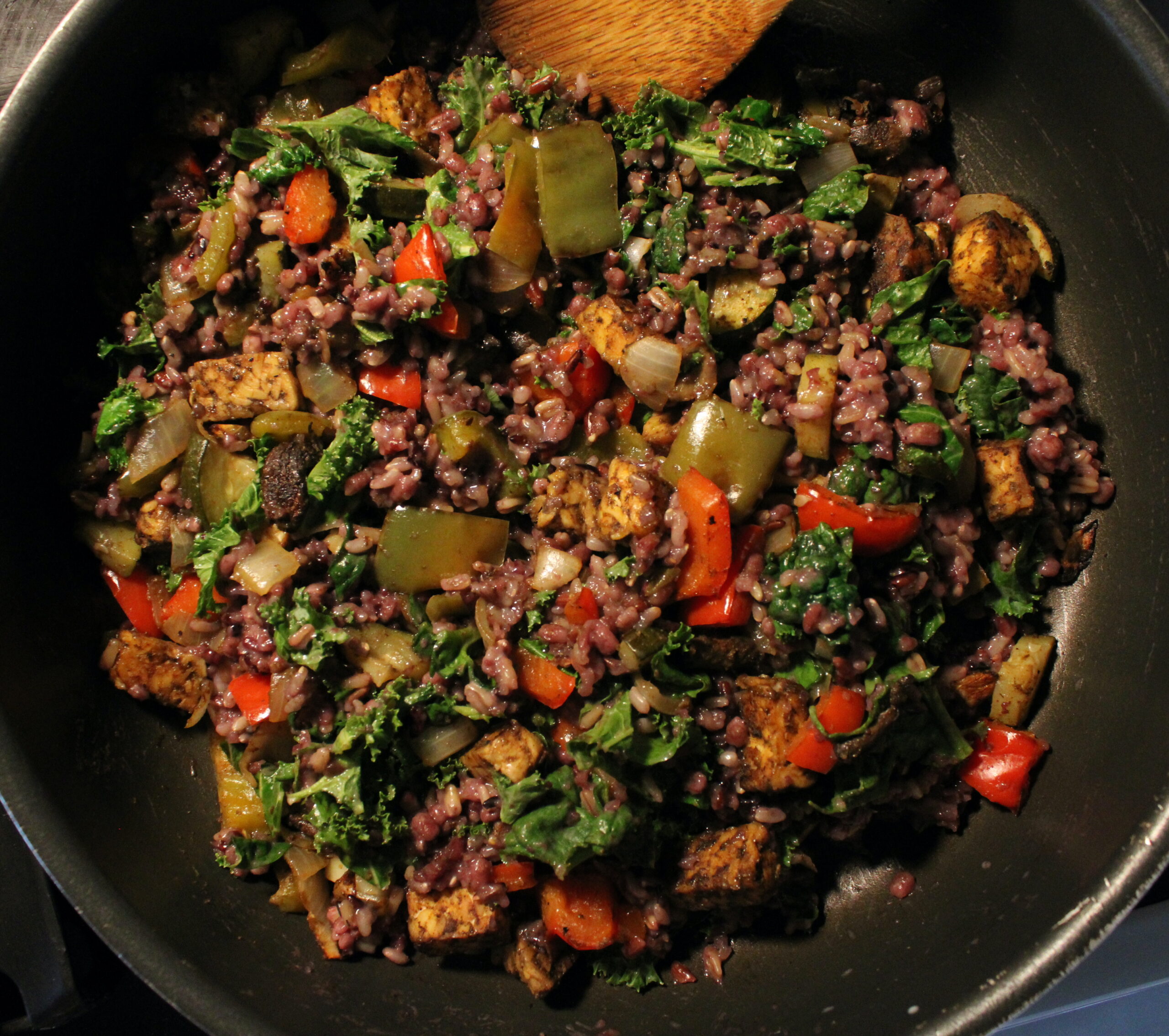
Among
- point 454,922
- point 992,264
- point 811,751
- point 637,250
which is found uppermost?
point 637,250

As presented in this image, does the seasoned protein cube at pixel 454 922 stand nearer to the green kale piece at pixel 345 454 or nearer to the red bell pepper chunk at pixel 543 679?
the red bell pepper chunk at pixel 543 679

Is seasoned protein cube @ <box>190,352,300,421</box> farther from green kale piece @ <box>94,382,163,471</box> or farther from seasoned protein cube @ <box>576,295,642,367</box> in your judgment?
seasoned protein cube @ <box>576,295,642,367</box>

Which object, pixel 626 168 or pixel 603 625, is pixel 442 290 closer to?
pixel 626 168

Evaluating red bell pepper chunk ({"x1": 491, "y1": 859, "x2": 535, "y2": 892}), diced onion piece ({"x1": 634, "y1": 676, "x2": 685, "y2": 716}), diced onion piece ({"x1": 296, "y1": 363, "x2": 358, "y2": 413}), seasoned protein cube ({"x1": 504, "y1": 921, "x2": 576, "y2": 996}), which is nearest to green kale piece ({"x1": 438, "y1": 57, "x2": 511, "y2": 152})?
diced onion piece ({"x1": 296, "y1": 363, "x2": 358, "y2": 413})

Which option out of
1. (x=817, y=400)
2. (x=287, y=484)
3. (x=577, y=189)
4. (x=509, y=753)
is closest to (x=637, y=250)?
(x=577, y=189)

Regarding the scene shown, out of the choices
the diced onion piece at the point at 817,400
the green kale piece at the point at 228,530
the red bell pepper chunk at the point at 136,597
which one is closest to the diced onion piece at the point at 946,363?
the diced onion piece at the point at 817,400

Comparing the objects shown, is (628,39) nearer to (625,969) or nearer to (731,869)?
(731,869)
